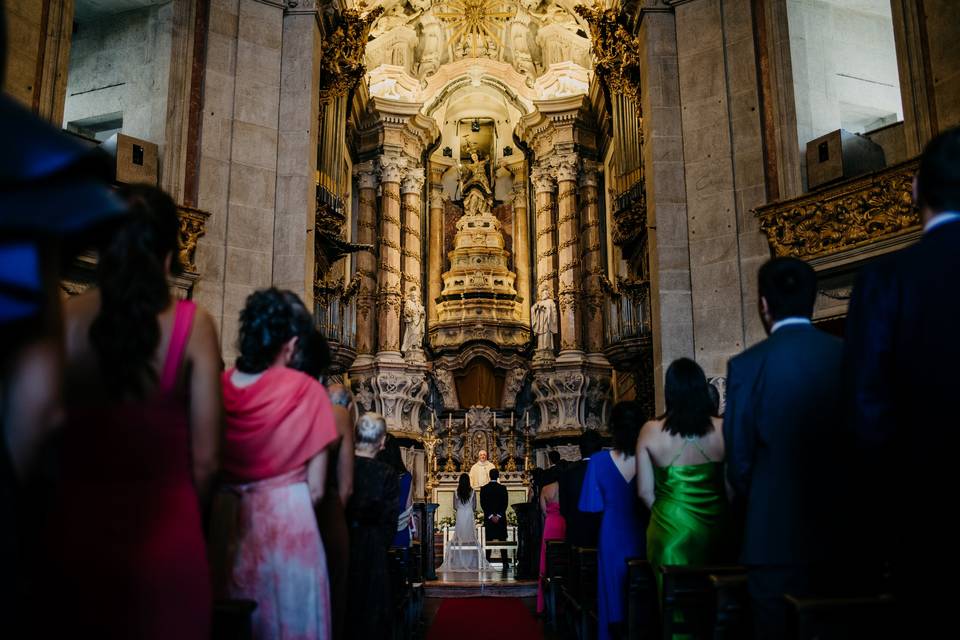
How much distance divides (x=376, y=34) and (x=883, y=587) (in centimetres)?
1870

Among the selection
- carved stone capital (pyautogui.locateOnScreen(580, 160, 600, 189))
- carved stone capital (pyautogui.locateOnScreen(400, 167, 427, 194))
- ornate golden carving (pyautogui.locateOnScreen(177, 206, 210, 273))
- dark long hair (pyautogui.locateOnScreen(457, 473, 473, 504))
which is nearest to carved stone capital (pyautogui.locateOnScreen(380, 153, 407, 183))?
carved stone capital (pyautogui.locateOnScreen(400, 167, 427, 194))

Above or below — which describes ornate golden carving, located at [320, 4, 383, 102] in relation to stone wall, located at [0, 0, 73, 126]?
above

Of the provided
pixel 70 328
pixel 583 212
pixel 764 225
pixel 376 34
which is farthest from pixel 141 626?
pixel 376 34

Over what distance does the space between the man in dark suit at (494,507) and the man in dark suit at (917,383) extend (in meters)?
11.0

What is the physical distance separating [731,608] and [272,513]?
5.55ft

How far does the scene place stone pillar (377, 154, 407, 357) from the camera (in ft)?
59.8

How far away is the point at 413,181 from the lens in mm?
19703

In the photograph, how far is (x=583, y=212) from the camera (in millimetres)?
19172

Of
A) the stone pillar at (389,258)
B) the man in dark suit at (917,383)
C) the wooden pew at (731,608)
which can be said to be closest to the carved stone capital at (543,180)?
the stone pillar at (389,258)

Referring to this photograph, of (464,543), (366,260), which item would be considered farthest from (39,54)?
(366,260)

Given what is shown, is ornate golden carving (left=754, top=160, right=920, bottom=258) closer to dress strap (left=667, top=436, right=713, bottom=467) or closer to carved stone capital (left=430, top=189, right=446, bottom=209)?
dress strap (left=667, top=436, right=713, bottom=467)

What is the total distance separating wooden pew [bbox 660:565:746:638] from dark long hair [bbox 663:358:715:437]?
752 millimetres

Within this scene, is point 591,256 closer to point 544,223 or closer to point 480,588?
point 544,223

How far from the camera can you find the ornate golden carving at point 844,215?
823cm
